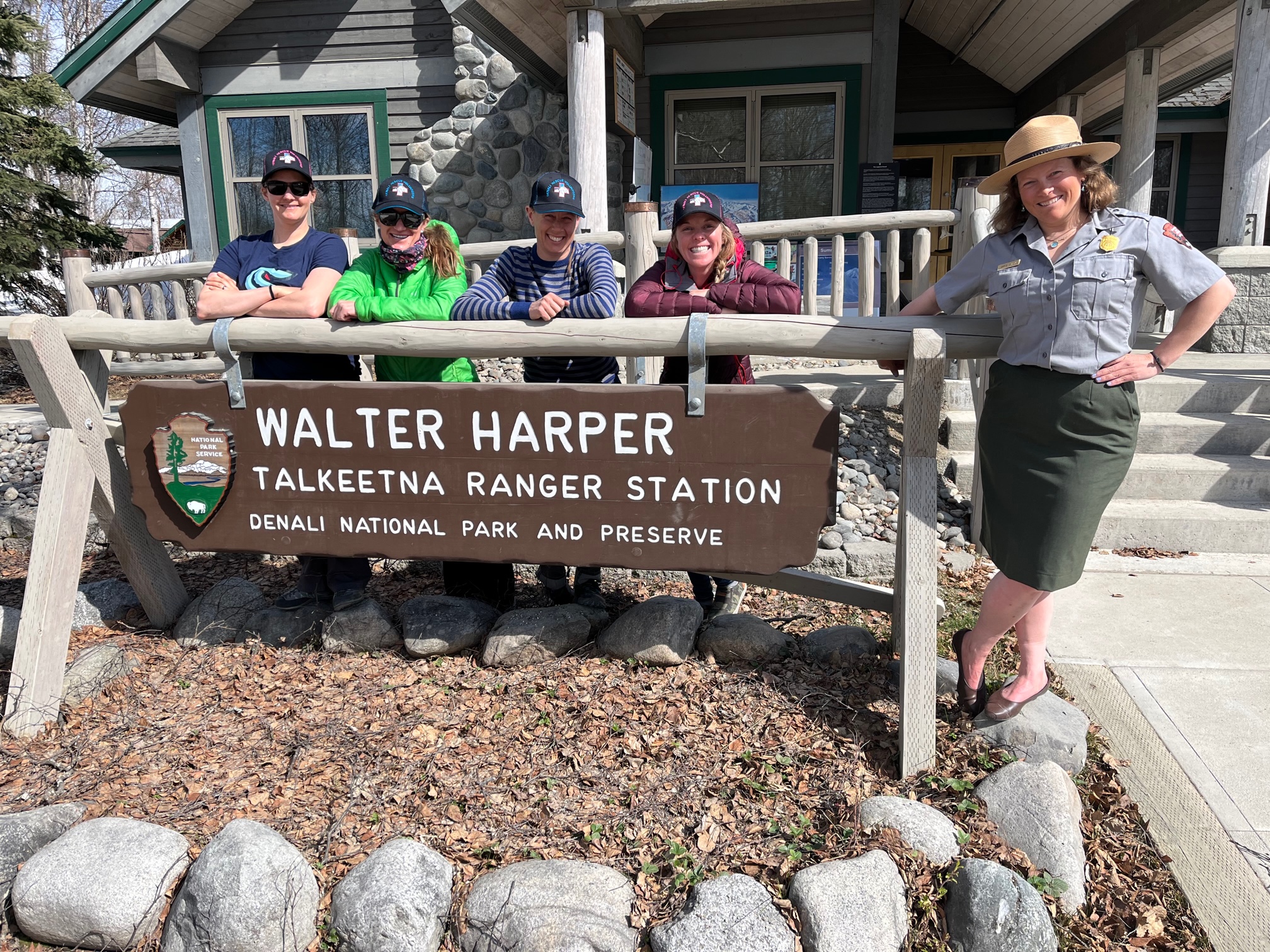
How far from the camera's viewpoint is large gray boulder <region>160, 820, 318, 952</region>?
1969 millimetres

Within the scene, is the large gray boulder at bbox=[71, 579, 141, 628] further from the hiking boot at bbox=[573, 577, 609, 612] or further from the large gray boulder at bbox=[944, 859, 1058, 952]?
the large gray boulder at bbox=[944, 859, 1058, 952]

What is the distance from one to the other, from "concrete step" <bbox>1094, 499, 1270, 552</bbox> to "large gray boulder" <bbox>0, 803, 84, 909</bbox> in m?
4.38

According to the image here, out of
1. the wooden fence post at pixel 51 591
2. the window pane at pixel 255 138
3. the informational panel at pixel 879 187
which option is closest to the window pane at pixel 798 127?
the informational panel at pixel 879 187

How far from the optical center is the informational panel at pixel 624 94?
7426 mm

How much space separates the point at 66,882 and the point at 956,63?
38.9 feet

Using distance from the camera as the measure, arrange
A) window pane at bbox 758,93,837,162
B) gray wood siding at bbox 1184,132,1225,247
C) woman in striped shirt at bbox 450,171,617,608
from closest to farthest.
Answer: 1. woman in striped shirt at bbox 450,171,617,608
2. window pane at bbox 758,93,837,162
3. gray wood siding at bbox 1184,132,1225,247

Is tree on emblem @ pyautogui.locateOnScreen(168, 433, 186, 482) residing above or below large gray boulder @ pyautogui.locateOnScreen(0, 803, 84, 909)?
above

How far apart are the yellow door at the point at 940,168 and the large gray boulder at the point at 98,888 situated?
10117mm

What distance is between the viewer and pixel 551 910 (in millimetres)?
1974

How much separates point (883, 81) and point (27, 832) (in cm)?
897

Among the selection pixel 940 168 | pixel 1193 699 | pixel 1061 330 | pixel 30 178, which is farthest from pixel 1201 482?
pixel 30 178

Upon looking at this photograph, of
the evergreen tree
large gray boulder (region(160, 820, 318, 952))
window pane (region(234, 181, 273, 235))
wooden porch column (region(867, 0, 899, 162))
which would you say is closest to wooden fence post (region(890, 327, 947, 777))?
large gray boulder (region(160, 820, 318, 952))

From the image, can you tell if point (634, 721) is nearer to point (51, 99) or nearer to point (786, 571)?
point (786, 571)

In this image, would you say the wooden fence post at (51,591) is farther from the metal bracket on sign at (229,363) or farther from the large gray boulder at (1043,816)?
the large gray boulder at (1043,816)
